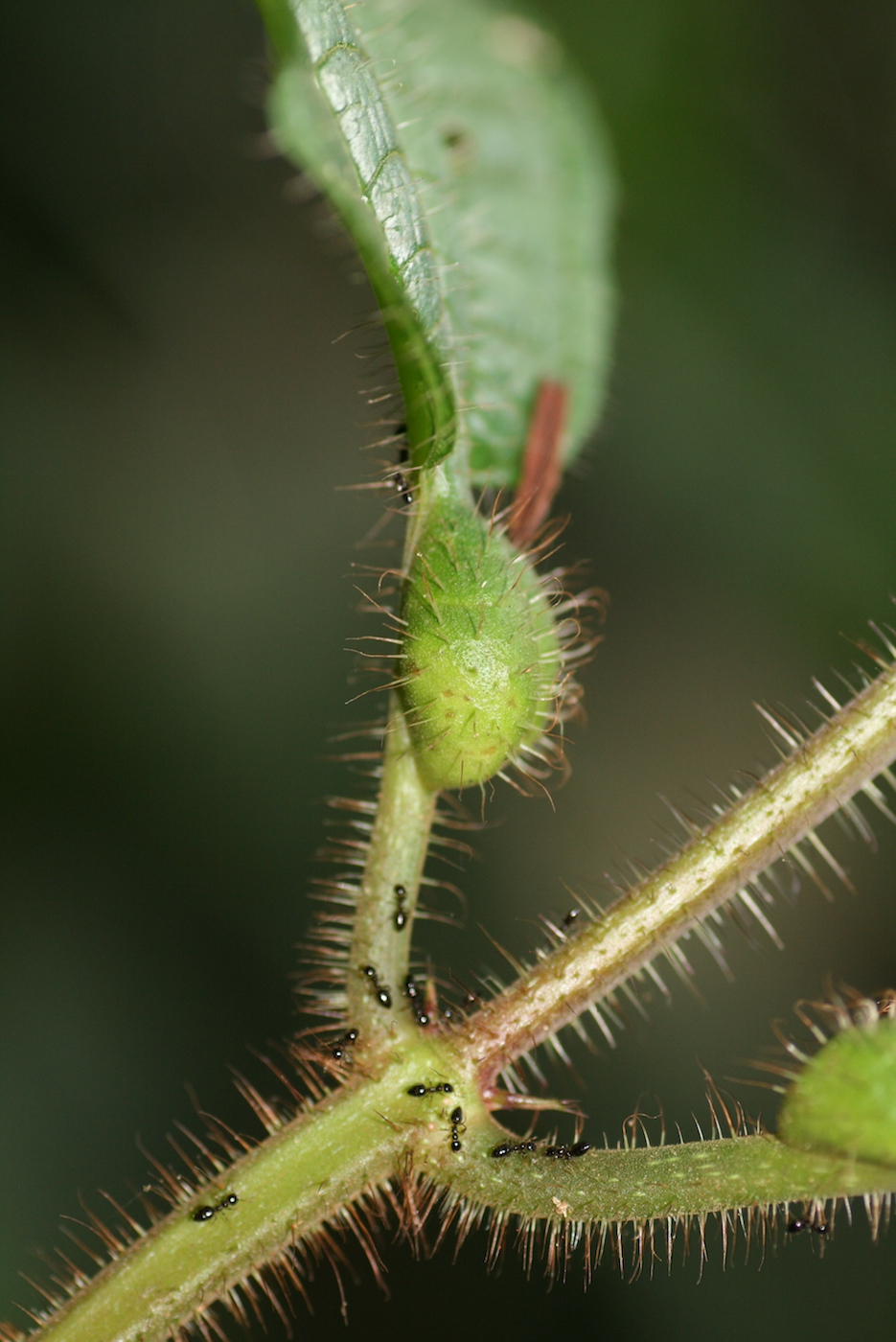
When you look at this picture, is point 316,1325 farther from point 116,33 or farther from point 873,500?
point 116,33

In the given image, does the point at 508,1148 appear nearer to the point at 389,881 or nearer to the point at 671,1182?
the point at 671,1182

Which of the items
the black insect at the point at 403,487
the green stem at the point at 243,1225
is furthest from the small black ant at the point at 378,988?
the black insect at the point at 403,487

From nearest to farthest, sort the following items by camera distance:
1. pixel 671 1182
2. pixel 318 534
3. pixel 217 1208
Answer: pixel 671 1182
pixel 217 1208
pixel 318 534

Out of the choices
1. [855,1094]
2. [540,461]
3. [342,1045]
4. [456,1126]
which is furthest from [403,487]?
[855,1094]

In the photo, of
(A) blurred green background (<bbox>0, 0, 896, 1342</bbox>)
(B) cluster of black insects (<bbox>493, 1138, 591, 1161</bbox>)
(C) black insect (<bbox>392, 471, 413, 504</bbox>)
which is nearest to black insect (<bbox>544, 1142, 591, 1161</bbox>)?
(B) cluster of black insects (<bbox>493, 1138, 591, 1161</bbox>)

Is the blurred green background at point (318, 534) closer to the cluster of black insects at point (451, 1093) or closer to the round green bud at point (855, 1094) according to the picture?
the cluster of black insects at point (451, 1093)

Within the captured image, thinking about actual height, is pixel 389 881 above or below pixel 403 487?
below

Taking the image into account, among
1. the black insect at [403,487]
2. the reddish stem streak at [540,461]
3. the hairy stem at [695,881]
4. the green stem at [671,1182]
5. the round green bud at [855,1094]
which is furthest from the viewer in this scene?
the reddish stem streak at [540,461]
